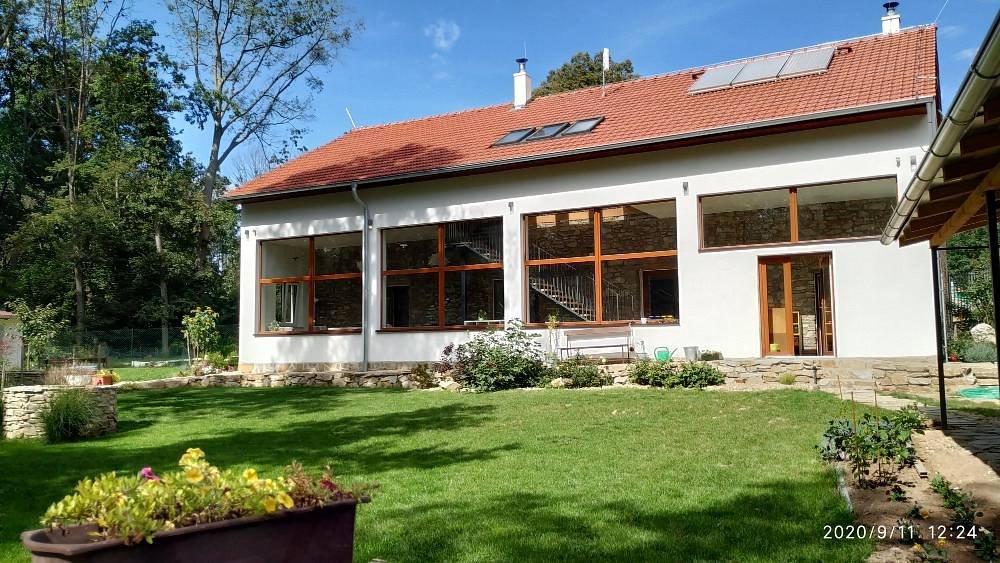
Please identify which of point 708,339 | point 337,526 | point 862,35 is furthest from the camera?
point 862,35

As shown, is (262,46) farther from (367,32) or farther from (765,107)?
(765,107)

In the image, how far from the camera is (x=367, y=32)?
29297 millimetres

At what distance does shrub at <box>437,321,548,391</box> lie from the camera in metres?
12.3

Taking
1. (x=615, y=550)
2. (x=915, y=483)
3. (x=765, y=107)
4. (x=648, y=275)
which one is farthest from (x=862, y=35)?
(x=615, y=550)

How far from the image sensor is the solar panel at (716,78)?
15.2 meters

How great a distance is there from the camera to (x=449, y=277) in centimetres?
2134

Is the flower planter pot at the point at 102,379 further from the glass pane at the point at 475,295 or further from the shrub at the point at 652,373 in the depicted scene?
the glass pane at the point at 475,295

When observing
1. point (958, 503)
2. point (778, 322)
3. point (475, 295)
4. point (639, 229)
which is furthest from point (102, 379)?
point (639, 229)

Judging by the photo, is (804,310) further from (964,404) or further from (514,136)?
(964,404)

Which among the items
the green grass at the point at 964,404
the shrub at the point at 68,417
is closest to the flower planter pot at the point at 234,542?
the shrub at the point at 68,417

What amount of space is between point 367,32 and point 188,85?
24.7 ft

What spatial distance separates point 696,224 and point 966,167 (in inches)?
339

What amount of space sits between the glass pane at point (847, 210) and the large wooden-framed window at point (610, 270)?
3.25 meters

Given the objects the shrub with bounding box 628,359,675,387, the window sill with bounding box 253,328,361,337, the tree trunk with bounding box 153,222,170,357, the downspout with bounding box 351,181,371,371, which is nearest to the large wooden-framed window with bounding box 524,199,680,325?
the downspout with bounding box 351,181,371,371
